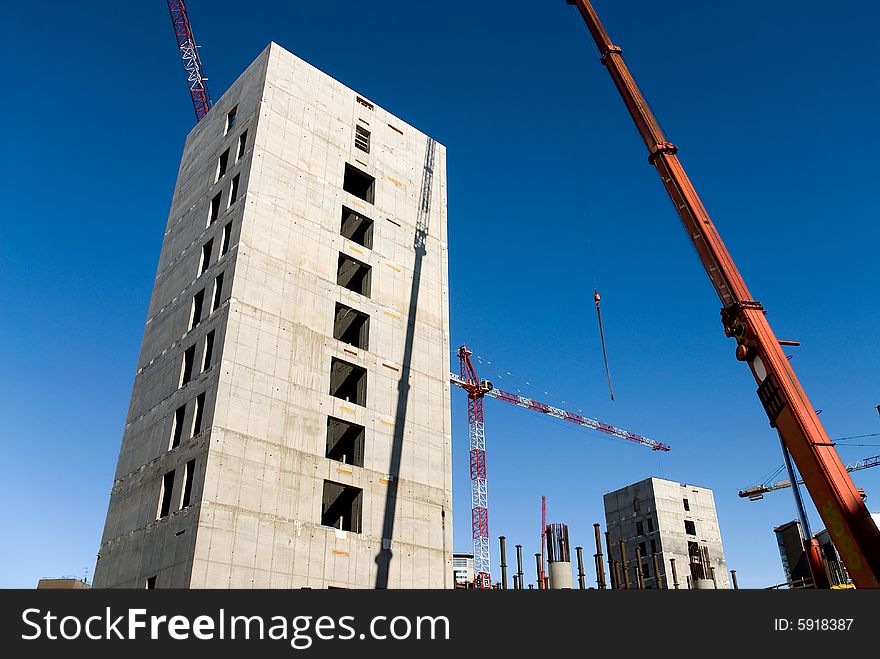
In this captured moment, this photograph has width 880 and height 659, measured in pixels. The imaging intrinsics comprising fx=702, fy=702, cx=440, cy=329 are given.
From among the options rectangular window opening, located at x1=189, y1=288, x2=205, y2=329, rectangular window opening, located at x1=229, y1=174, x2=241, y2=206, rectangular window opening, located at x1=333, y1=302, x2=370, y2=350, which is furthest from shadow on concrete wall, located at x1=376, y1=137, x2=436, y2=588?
rectangular window opening, located at x1=189, y1=288, x2=205, y2=329

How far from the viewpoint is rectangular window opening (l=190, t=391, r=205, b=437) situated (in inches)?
1610

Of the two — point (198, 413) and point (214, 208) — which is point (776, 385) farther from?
point (214, 208)

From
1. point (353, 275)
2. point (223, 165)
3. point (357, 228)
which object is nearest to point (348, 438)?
point (353, 275)

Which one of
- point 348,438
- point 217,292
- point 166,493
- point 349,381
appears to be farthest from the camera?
point 349,381

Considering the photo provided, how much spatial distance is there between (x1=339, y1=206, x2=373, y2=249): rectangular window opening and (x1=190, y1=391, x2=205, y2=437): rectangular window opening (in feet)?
56.1

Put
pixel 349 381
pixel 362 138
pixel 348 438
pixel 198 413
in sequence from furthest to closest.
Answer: pixel 362 138
pixel 349 381
pixel 348 438
pixel 198 413

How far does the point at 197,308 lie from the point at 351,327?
1056 cm

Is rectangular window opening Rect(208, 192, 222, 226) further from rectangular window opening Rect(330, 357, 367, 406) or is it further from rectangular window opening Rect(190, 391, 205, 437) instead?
rectangular window opening Rect(190, 391, 205, 437)

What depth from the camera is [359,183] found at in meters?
55.9

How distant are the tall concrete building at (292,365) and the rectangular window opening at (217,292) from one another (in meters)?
0.66

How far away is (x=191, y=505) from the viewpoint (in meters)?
37.6
